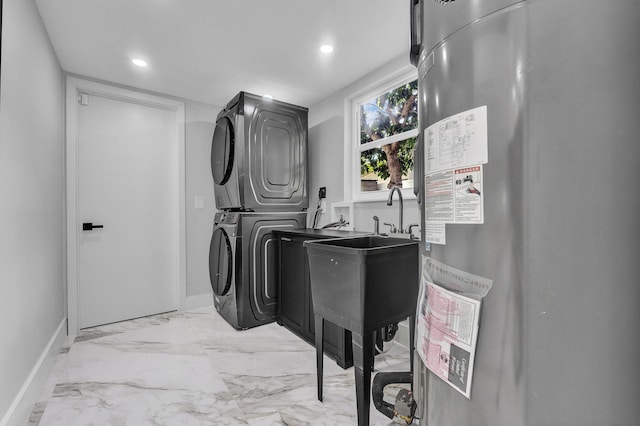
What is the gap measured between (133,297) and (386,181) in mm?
2865

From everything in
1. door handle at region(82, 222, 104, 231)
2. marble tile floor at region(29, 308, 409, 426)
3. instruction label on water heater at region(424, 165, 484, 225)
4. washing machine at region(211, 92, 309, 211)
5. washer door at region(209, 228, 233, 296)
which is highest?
washing machine at region(211, 92, 309, 211)

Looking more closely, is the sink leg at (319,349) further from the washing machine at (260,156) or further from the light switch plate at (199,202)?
the light switch plate at (199,202)

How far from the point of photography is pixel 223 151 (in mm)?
2975

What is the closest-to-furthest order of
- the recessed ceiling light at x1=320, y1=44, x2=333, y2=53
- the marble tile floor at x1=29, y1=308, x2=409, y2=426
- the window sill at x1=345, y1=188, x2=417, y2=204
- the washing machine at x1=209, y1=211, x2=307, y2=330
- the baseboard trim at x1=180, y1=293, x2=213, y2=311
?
the marble tile floor at x1=29, y1=308, x2=409, y2=426 < the recessed ceiling light at x1=320, y1=44, x2=333, y2=53 < the window sill at x1=345, y1=188, x2=417, y2=204 < the washing machine at x1=209, y1=211, x2=307, y2=330 < the baseboard trim at x1=180, y1=293, x2=213, y2=311

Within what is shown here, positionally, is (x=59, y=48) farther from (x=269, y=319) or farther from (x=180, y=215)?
(x=269, y=319)

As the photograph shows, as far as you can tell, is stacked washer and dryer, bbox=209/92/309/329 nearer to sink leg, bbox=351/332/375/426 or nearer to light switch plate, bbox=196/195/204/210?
light switch plate, bbox=196/195/204/210

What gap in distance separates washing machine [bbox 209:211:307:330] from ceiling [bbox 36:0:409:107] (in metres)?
1.35

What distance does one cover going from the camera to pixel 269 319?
2893 mm

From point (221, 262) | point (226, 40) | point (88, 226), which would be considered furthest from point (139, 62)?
point (221, 262)

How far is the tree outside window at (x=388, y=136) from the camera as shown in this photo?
260cm

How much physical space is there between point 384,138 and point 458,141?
2.18 m

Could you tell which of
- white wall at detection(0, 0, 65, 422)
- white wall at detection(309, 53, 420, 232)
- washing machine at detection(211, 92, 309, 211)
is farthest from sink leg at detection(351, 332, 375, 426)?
washing machine at detection(211, 92, 309, 211)

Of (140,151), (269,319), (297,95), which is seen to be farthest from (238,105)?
(269,319)

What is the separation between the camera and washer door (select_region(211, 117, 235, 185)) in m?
2.87
